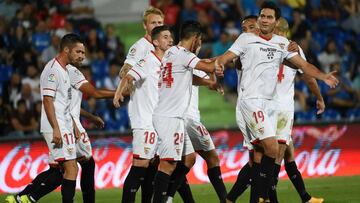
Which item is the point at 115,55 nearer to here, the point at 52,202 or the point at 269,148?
the point at 52,202

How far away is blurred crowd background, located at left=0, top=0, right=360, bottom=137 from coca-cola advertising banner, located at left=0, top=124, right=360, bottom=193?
1.36 m

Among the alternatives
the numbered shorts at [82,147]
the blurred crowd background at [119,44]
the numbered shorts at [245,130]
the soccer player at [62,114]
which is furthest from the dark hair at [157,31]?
the blurred crowd background at [119,44]

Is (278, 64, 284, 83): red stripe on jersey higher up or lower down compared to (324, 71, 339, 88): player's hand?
lower down

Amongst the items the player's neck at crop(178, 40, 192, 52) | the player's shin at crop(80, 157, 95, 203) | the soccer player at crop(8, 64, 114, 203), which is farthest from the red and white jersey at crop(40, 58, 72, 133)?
the player's neck at crop(178, 40, 192, 52)

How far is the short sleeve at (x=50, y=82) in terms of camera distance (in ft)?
36.2

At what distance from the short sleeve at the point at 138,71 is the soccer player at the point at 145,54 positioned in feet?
0.64

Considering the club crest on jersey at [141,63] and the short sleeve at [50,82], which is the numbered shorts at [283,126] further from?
the short sleeve at [50,82]

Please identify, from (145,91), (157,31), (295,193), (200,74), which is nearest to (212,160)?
(200,74)

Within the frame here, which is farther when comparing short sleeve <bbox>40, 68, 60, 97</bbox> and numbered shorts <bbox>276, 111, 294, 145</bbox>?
numbered shorts <bbox>276, 111, 294, 145</bbox>

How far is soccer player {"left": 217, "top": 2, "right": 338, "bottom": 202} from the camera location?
36.1 ft

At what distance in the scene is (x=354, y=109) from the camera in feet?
63.8

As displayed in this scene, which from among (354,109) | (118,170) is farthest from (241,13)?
(118,170)

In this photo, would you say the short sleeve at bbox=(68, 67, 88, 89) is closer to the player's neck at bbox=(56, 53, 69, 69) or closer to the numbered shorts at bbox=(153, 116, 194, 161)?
the player's neck at bbox=(56, 53, 69, 69)

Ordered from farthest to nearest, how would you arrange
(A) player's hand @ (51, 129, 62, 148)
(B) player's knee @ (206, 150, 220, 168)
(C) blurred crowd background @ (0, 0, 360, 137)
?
(C) blurred crowd background @ (0, 0, 360, 137)
(B) player's knee @ (206, 150, 220, 168)
(A) player's hand @ (51, 129, 62, 148)
